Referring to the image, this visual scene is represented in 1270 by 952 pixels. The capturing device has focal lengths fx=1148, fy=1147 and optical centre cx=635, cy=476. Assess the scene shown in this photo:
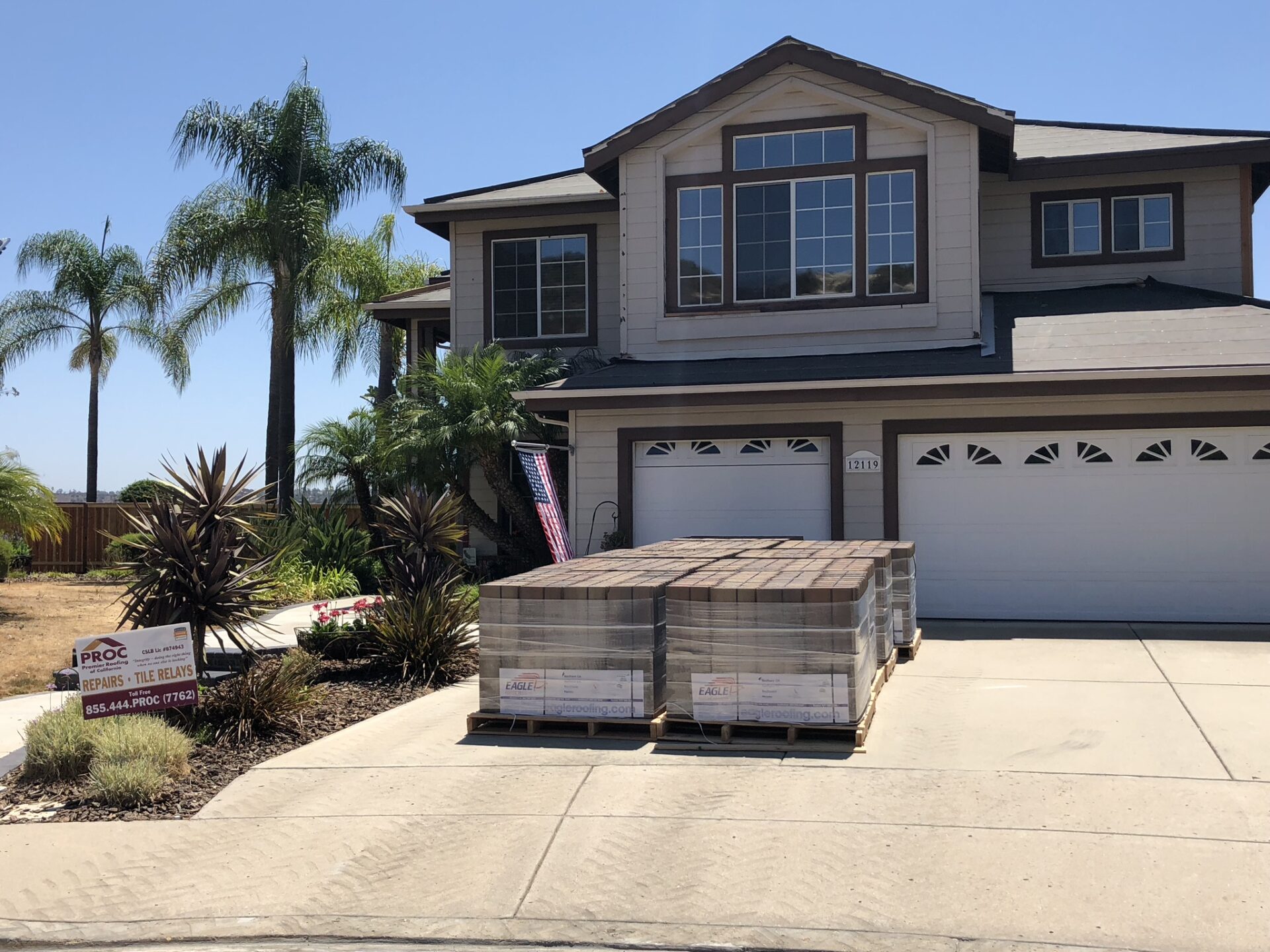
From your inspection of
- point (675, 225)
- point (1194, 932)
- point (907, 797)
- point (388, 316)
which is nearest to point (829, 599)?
point (907, 797)

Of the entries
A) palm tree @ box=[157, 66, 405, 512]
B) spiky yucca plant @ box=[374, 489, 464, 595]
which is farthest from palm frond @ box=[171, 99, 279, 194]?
spiky yucca plant @ box=[374, 489, 464, 595]

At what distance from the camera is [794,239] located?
15.8 meters

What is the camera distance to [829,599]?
7.71 m

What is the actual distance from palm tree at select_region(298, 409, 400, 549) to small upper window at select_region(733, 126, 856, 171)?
311 inches

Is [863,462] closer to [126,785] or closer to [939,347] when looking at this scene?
[939,347]

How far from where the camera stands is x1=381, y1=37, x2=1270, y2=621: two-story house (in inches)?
530

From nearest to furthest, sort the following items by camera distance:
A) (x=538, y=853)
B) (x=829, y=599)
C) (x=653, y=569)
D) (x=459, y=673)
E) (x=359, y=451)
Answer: (x=538, y=853) < (x=829, y=599) < (x=653, y=569) < (x=459, y=673) < (x=359, y=451)

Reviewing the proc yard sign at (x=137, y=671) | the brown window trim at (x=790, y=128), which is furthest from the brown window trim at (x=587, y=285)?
the proc yard sign at (x=137, y=671)

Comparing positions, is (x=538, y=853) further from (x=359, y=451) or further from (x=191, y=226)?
(x=191, y=226)

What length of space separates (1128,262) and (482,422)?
982 centimetres

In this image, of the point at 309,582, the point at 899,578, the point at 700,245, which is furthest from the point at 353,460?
the point at 899,578

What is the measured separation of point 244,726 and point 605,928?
4.21m

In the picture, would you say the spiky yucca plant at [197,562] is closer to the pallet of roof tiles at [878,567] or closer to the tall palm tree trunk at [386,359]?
the pallet of roof tiles at [878,567]

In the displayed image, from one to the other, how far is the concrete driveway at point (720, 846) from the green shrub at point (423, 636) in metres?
2.08
